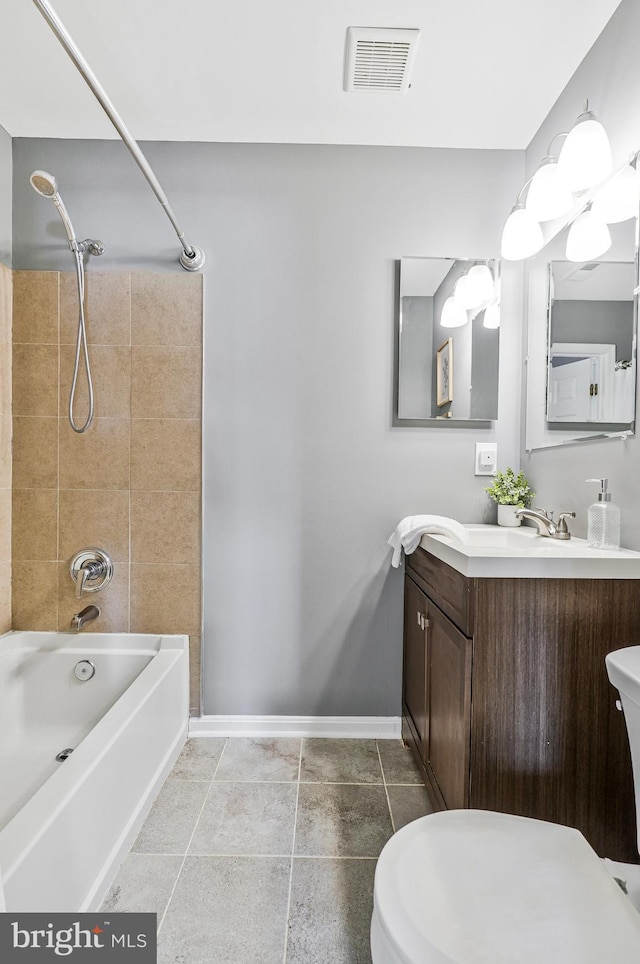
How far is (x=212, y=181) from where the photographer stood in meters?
2.13

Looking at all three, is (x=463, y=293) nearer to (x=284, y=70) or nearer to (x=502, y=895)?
(x=284, y=70)

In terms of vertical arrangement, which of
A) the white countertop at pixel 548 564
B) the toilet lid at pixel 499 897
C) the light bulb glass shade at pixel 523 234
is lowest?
the toilet lid at pixel 499 897

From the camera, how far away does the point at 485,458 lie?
217 cm

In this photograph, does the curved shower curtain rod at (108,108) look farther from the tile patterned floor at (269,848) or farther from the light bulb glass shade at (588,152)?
the tile patterned floor at (269,848)

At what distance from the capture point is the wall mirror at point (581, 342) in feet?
4.83

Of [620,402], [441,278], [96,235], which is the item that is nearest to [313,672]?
[620,402]

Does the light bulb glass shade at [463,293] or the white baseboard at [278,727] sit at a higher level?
the light bulb glass shade at [463,293]

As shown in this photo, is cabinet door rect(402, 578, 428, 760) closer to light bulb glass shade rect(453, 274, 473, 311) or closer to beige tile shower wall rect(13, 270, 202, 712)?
beige tile shower wall rect(13, 270, 202, 712)

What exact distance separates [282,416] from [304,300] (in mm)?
482

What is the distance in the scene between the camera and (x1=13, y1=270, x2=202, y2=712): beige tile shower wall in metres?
2.12

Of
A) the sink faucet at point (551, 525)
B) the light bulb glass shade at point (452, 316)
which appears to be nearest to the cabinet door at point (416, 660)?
the sink faucet at point (551, 525)

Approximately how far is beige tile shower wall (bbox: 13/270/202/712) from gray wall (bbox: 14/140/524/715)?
0.09 m

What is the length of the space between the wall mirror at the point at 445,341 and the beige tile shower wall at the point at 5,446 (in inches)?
61.5

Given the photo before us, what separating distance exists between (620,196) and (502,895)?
166 centimetres
